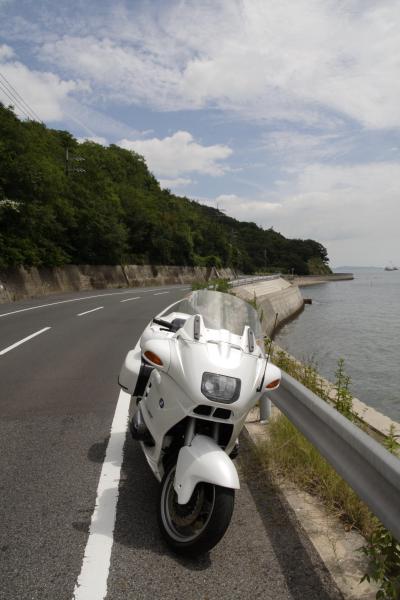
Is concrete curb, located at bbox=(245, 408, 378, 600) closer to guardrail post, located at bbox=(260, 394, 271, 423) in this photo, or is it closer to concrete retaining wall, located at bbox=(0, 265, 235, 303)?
guardrail post, located at bbox=(260, 394, 271, 423)

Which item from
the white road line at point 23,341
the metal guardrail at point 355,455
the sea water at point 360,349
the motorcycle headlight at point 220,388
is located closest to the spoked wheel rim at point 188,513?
the motorcycle headlight at point 220,388

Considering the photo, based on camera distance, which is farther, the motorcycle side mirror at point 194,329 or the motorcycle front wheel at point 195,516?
the motorcycle side mirror at point 194,329

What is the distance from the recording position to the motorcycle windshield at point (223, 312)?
358 centimetres

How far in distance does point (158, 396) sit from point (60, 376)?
467 centimetres

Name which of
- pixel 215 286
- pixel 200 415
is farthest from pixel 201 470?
pixel 215 286

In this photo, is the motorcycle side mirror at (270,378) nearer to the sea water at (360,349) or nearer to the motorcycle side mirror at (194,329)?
the motorcycle side mirror at (194,329)

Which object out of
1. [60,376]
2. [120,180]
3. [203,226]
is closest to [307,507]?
[60,376]

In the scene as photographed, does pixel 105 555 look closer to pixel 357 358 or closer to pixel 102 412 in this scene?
pixel 102 412

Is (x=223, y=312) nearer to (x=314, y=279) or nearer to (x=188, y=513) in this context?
(x=188, y=513)

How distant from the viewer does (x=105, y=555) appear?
9.32 ft

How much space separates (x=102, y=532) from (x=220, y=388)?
126cm

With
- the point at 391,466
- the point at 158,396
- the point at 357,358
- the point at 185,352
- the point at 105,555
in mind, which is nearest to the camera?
the point at 391,466

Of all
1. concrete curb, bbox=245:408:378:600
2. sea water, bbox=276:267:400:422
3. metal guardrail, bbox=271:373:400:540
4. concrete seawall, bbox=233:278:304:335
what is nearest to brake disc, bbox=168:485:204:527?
concrete curb, bbox=245:408:378:600

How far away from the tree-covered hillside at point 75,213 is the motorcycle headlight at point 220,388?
2209 centimetres
